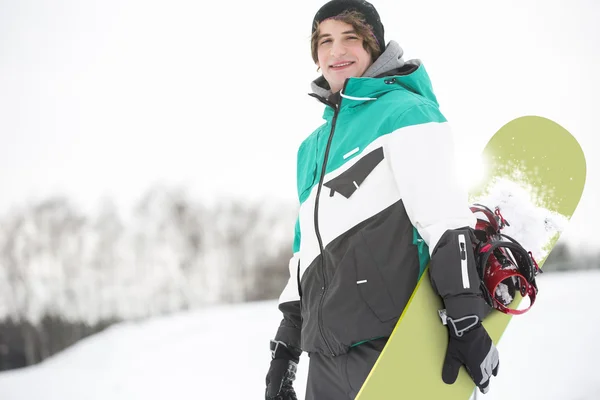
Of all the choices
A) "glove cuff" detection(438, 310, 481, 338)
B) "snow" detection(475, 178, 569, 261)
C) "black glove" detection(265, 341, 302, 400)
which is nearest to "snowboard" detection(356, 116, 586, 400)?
"snow" detection(475, 178, 569, 261)

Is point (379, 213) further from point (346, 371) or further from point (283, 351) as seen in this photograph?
point (283, 351)

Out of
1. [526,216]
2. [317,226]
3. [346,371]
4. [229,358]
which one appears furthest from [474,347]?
[229,358]

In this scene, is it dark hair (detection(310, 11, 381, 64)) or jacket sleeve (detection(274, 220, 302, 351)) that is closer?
dark hair (detection(310, 11, 381, 64))

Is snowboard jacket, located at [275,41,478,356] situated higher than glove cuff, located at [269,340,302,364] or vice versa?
snowboard jacket, located at [275,41,478,356]

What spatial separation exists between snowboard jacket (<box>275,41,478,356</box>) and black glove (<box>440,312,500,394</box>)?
0.27 feet

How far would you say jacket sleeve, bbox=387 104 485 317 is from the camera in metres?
1.19

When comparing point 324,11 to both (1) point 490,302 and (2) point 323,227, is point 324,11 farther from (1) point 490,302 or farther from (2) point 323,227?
(1) point 490,302

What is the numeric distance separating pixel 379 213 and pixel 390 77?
1.37 ft

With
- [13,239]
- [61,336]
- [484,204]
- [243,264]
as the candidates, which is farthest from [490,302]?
[13,239]

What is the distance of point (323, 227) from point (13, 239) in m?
17.2

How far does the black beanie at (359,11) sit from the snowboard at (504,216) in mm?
684

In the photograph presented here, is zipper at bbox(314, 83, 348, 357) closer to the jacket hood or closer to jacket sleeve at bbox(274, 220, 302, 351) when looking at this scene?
the jacket hood

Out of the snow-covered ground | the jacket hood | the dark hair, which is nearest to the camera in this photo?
the jacket hood

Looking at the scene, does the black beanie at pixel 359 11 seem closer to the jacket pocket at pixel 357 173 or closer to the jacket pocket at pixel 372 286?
the jacket pocket at pixel 357 173
